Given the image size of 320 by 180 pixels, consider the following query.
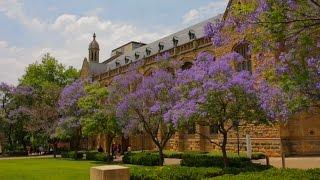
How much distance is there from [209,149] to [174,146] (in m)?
6.05

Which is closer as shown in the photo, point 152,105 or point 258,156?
point 152,105

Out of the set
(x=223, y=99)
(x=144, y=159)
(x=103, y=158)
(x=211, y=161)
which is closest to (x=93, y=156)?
(x=103, y=158)

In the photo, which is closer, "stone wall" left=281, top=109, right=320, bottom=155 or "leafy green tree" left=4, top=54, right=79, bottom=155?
"stone wall" left=281, top=109, right=320, bottom=155

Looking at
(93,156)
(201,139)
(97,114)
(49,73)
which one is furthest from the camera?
(49,73)

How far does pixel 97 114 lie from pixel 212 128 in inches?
412

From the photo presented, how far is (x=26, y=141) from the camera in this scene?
6425cm

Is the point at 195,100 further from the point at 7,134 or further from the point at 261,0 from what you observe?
the point at 7,134

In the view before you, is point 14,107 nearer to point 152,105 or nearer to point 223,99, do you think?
point 152,105

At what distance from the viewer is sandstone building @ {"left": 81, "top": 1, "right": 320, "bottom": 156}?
30303mm

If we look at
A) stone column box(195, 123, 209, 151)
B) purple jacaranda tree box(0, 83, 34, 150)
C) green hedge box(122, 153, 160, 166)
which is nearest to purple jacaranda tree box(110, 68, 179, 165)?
green hedge box(122, 153, 160, 166)

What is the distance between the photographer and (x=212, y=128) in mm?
37062

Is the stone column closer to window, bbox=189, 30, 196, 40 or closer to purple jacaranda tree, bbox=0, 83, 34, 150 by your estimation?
window, bbox=189, 30, 196, 40

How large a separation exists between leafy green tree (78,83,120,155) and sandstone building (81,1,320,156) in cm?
646

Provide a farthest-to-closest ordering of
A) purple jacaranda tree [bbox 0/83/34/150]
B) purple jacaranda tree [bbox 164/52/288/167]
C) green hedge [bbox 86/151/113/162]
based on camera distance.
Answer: purple jacaranda tree [bbox 0/83/34/150]
green hedge [bbox 86/151/113/162]
purple jacaranda tree [bbox 164/52/288/167]
